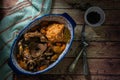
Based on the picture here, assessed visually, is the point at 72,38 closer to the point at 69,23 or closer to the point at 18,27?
the point at 69,23

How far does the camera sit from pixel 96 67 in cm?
153

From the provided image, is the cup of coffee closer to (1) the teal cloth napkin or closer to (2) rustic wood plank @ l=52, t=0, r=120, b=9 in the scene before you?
(2) rustic wood plank @ l=52, t=0, r=120, b=9

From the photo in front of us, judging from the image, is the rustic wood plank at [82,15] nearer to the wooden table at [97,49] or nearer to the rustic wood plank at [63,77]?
the wooden table at [97,49]

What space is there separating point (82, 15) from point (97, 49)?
20 cm

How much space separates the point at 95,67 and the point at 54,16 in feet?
1.09

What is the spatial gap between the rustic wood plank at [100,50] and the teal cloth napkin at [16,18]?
245mm

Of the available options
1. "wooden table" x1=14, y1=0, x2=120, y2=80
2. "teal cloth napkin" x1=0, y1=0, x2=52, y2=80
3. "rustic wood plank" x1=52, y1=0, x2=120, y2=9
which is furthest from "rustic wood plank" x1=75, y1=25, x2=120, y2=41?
"teal cloth napkin" x1=0, y1=0, x2=52, y2=80

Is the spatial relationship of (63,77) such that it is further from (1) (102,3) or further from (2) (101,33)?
(1) (102,3)

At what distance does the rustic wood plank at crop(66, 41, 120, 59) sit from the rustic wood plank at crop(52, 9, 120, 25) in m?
0.11

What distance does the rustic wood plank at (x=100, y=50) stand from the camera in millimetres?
1543

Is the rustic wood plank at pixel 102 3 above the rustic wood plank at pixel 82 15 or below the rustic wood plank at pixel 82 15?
above

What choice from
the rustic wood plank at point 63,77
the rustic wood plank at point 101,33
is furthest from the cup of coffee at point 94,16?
the rustic wood plank at point 63,77

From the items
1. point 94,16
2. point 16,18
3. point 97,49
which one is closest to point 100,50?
point 97,49

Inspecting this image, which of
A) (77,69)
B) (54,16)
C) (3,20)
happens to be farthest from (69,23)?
(3,20)
